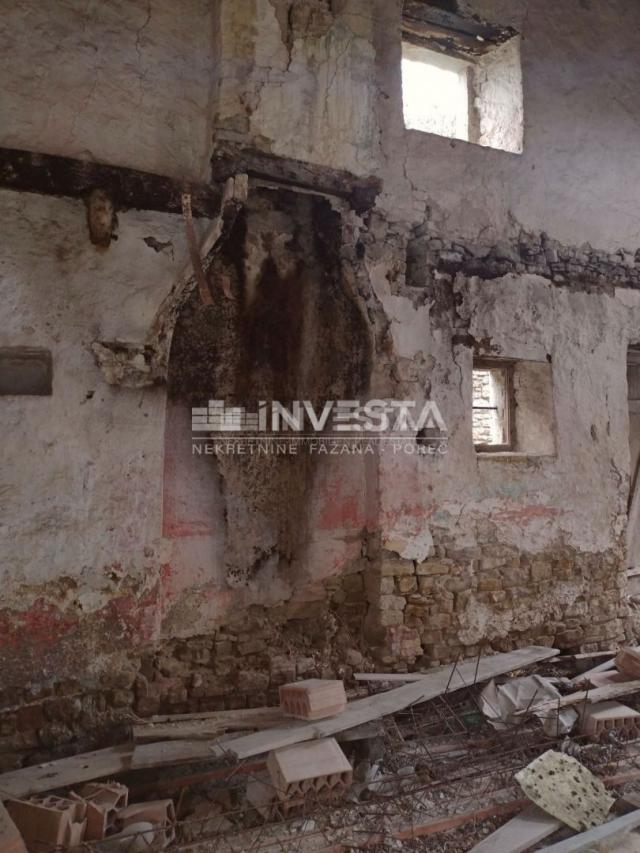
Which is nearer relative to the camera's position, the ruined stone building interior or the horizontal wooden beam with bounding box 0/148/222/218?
the ruined stone building interior

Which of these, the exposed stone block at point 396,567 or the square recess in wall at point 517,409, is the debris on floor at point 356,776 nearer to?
the exposed stone block at point 396,567

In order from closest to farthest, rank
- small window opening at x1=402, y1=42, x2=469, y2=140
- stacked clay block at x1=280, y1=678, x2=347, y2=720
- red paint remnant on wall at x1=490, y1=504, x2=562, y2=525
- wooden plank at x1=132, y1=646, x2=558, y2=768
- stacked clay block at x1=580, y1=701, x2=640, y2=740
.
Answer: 1. wooden plank at x1=132, y1=646, x2=558, y2=768
2. stacked clay block at x1=280, y1=678, x2=347, y2=720
3. stacked clay block at x1=580, y1=701, x2=640, y2=740
4. red paint remnant on wall at x1=490, y1=504, x2=562, y2=525
5. small window opening at x1=402, y1=42, x2=469, y2=140

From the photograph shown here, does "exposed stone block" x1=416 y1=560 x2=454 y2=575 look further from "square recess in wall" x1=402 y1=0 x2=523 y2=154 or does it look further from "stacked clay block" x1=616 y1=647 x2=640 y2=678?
"square recess in wall" x1=402 y1=0 x2=523 y2=154

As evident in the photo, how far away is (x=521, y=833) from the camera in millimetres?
2818

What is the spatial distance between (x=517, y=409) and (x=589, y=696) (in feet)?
6.75

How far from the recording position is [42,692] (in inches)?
127

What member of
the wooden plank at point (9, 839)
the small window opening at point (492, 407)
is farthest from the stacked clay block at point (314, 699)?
the small window opening at point (492, 407)

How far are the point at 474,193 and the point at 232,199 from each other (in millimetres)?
1982

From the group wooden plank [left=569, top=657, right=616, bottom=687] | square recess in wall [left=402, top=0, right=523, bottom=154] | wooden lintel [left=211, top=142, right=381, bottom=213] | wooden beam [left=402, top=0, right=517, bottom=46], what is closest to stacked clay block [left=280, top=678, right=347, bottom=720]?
wooden plank [left=569, top=657, right=616, bottom=687]

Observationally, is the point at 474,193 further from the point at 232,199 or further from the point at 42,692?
the point at 42,692

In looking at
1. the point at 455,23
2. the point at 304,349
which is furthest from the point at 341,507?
the point at 455,23

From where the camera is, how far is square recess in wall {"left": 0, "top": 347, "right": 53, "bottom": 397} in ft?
10.6

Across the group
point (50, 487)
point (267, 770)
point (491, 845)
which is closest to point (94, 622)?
point (50, 487)

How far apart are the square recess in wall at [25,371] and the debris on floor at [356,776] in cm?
187
